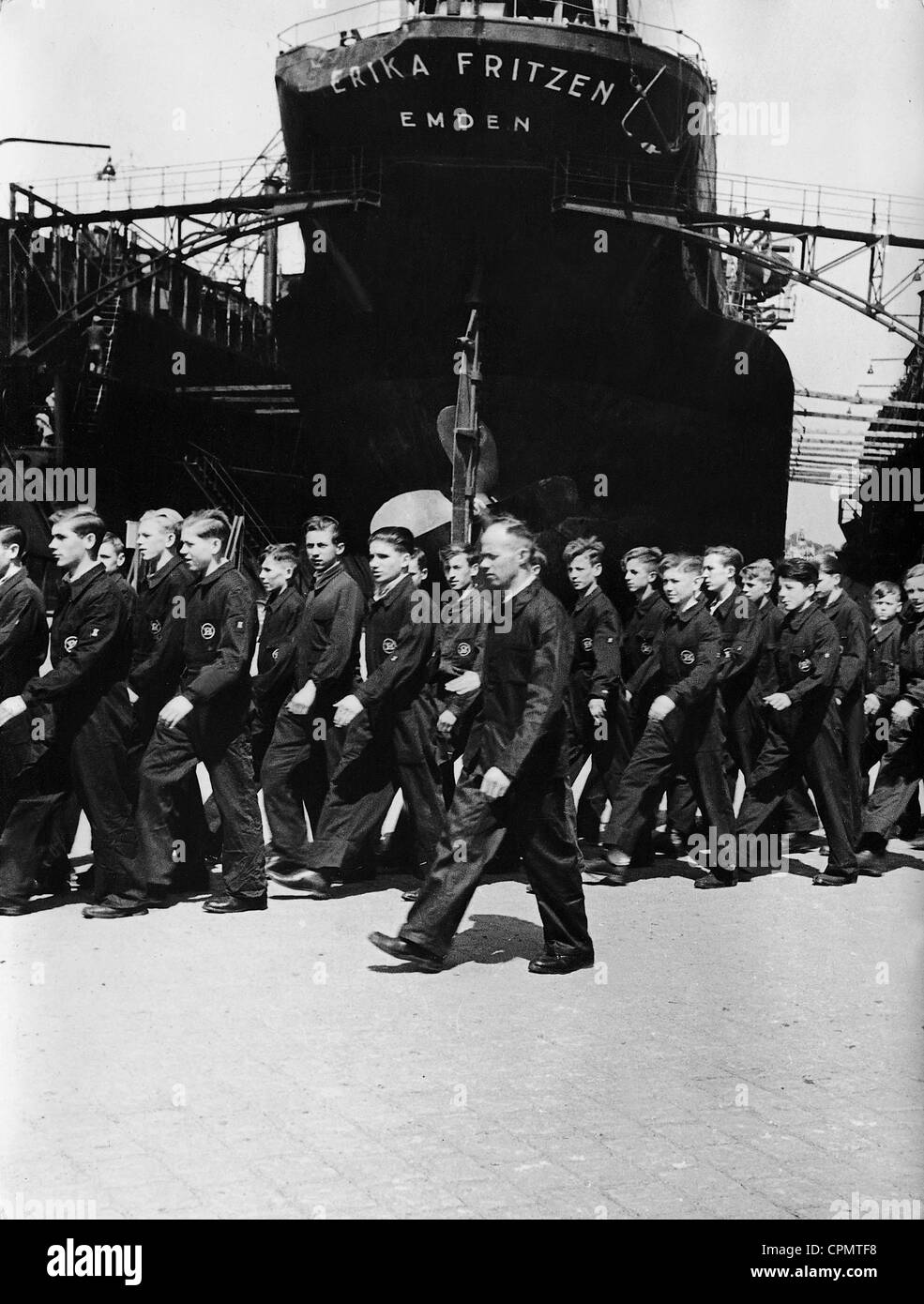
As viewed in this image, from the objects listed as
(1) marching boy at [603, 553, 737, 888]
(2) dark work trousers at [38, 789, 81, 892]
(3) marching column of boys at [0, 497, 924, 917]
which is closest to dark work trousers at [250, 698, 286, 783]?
(3) marching column of boys at [0, 497, 924, 917]

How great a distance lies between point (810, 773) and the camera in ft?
26.1

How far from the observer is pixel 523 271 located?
2053 cm

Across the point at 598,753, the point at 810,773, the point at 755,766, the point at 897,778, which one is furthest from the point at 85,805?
the point at 897,778

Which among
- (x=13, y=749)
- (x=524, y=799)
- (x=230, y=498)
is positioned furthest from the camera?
(x=230, y=498)

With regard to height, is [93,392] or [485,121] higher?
[485,121]

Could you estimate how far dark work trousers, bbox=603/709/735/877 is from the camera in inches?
305

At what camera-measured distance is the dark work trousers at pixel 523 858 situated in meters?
5.66

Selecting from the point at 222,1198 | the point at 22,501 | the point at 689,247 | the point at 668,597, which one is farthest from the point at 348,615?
the point at 689,247

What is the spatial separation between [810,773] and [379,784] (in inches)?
94.1

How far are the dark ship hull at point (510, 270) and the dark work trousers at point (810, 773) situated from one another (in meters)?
13.2

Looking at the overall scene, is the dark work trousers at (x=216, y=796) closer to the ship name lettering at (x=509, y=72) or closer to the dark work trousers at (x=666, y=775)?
the dark work trousers at (x=666, y=775)

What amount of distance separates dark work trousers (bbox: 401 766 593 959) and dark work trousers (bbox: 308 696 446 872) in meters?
1.54

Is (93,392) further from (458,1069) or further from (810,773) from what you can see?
(458,1069)

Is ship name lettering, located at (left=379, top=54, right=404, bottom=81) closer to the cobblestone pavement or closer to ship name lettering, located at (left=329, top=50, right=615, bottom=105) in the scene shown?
ship name lettering, located at (left=329, top=50, right=615, bottom=105)
